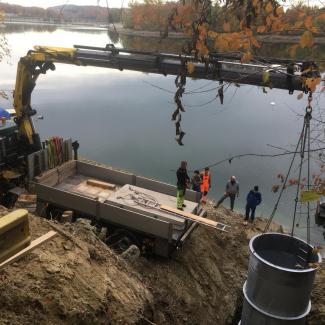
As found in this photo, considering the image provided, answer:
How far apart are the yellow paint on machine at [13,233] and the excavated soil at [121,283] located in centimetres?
23

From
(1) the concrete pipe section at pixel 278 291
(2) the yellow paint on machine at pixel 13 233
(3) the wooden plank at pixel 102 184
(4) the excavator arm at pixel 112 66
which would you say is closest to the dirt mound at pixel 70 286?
(2) the yellow paint on machine at pixel 13 233

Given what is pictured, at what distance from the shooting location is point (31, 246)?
487 centimetres

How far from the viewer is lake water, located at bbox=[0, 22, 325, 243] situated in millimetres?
17141

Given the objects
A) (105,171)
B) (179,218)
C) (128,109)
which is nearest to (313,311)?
(179,218)

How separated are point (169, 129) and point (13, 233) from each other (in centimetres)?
1922

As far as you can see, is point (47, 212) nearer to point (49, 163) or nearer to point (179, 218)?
point (49, 163)

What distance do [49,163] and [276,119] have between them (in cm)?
1765

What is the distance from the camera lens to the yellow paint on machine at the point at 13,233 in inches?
167

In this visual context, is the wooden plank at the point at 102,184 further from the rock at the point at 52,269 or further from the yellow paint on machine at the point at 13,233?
the yellow paint on machine at the point at 13,233

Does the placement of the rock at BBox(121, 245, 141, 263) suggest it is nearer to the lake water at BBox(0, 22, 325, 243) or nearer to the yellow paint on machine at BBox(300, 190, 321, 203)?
the yellow paint on machine at BBox(300, 190, 321, 203)

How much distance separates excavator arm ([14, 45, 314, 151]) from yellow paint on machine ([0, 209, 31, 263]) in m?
3.98

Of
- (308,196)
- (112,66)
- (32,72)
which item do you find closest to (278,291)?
(308,196)

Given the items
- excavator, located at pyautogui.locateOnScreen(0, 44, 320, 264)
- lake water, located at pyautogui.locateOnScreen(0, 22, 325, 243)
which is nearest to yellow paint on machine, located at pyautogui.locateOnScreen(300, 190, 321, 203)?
excavator, located at pyautogui.locateOnScreen(0, 44, 320, 264)

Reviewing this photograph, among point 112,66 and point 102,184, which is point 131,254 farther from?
point 112,66
